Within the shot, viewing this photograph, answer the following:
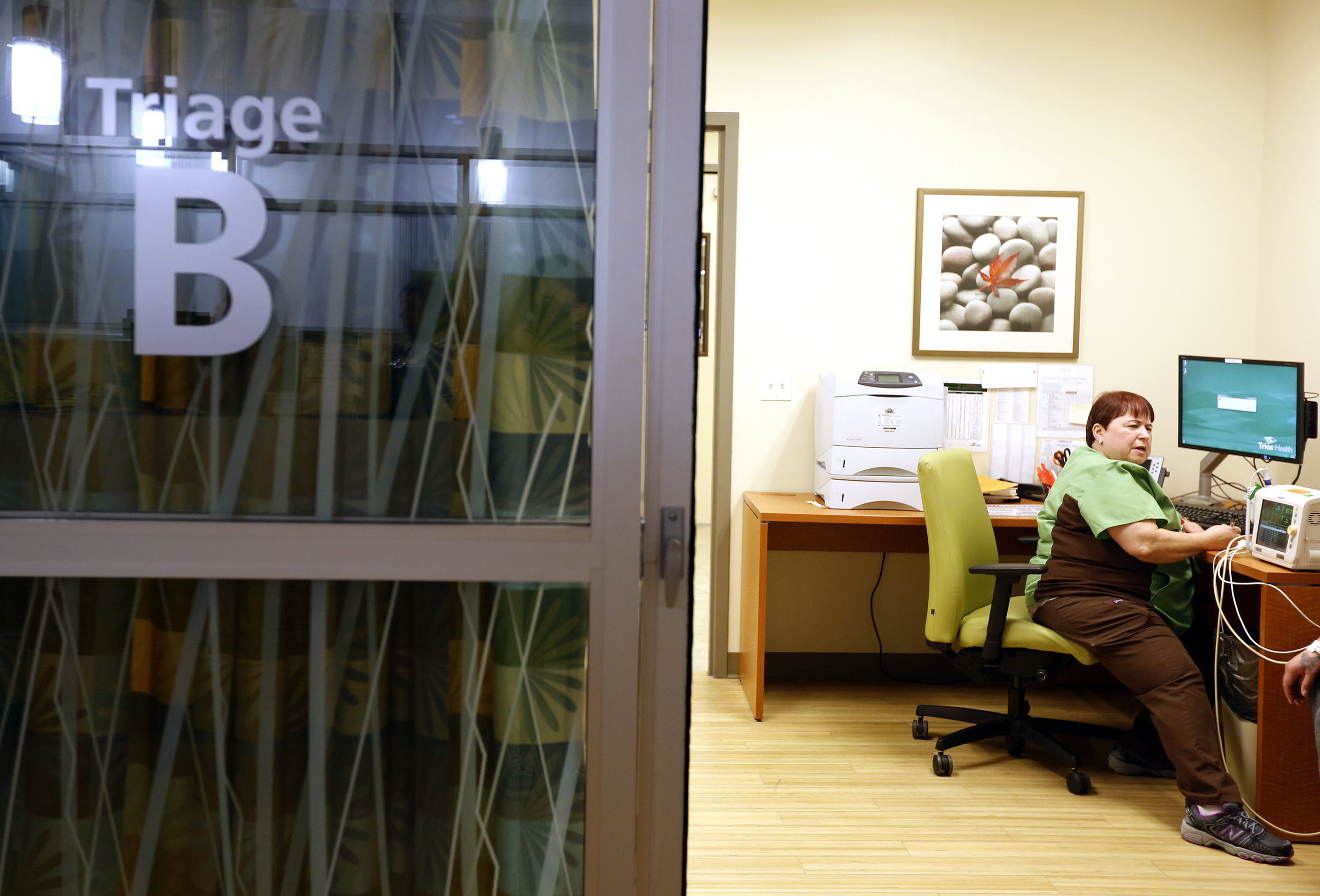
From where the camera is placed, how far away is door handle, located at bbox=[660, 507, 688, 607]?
1.27 metres

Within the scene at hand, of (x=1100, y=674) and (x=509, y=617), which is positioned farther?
(x=1100, y=674)

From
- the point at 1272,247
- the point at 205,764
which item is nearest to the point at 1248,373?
the point at 1272,247

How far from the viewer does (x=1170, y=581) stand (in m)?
2.76

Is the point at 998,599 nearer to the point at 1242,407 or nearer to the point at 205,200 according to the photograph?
the point at 1242,407

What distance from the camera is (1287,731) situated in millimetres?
2455

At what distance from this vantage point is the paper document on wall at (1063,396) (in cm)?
364

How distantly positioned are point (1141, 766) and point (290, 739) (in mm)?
2617

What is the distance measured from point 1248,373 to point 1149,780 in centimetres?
133

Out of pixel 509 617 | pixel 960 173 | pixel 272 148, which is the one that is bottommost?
pixel 509 617

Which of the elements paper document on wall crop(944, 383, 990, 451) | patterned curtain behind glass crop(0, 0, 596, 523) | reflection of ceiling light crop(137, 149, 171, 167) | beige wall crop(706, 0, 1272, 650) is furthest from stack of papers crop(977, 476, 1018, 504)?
reflection of ceiling light crop(137, 149, 171, 167)

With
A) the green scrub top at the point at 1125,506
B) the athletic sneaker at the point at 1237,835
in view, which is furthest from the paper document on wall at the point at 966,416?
the athletic sneaker at the point at 1237,835

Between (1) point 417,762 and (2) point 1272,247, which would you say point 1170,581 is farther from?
(1) point 417,762

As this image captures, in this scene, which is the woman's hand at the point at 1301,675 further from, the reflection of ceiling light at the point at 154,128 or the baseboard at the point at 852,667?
the reflection of ceiling light at the point at 154,128

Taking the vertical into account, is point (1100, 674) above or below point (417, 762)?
Answer: below
